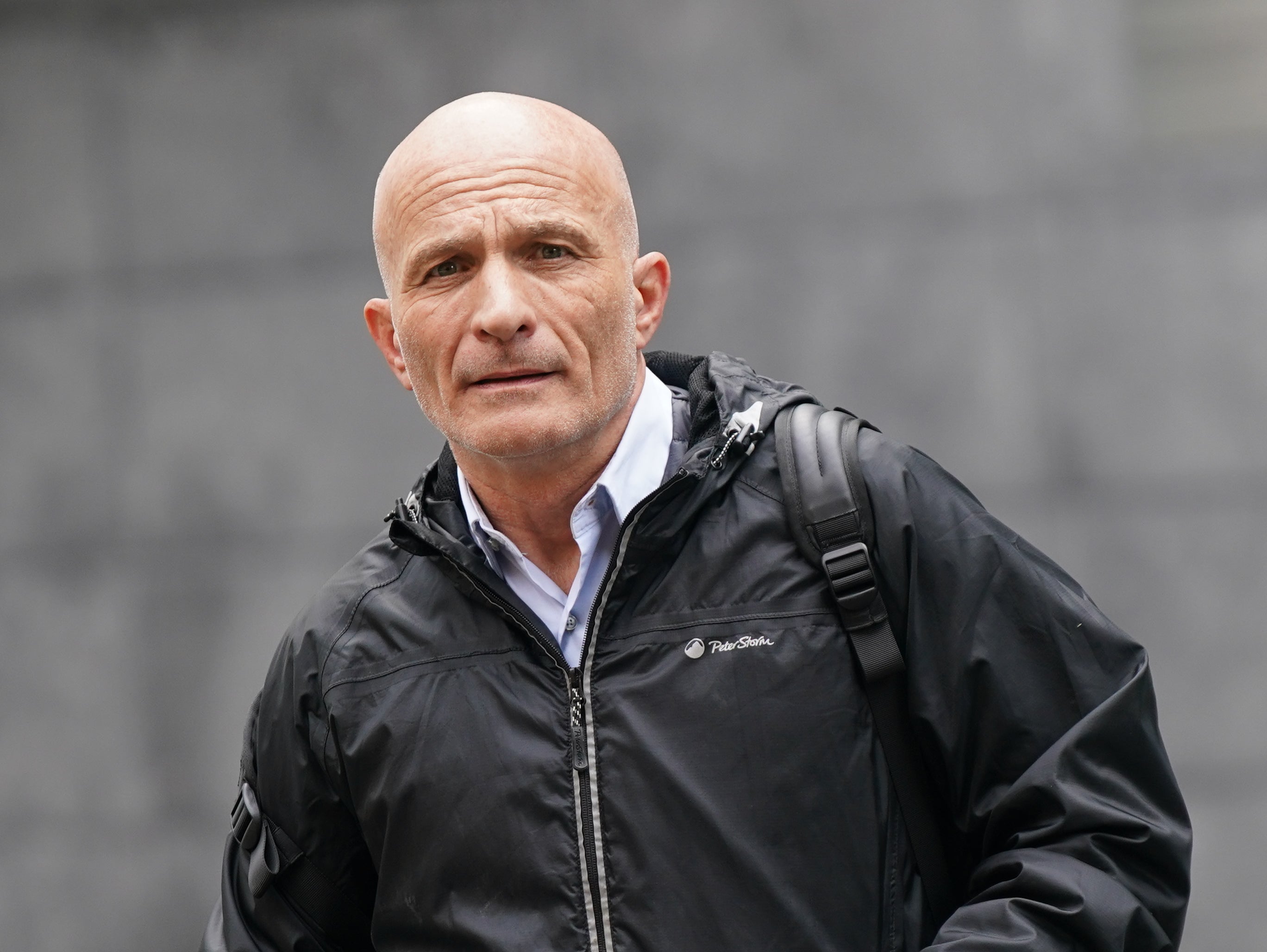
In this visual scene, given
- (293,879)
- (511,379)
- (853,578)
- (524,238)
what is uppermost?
(524,238)

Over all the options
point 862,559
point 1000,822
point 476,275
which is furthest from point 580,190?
point 1000,822

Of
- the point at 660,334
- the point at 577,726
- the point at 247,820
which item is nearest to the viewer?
the point at 577,726

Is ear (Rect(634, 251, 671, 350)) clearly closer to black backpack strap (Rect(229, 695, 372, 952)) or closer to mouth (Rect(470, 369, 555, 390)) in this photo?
mouth (Rect(470, 369, 555, 390))

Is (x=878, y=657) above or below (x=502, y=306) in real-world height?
below

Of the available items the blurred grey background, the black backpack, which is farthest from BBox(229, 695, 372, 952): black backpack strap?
the blurred grey background

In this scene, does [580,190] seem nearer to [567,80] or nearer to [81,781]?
[567,80]

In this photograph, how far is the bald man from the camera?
211cm

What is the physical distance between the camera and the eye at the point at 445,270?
8.11ft

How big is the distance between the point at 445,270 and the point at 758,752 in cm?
97

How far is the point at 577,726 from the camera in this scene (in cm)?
221

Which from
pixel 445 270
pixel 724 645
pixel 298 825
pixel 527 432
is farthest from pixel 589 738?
pixel 445 270

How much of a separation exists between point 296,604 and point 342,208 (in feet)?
5.03

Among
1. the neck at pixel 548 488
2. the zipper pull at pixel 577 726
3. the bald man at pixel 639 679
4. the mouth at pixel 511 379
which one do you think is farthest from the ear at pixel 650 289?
the zipper pull at pixel 577 726

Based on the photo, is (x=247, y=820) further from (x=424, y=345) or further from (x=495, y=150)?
(x=495, y=150)
